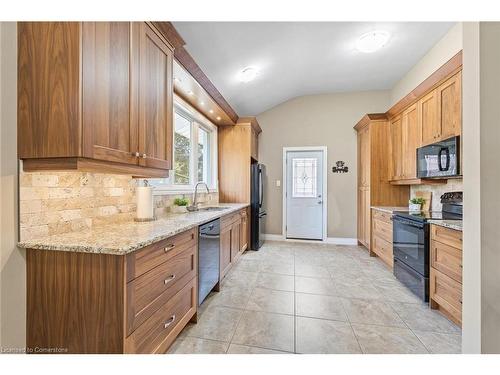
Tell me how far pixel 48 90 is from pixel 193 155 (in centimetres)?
236

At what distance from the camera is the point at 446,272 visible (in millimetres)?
2098

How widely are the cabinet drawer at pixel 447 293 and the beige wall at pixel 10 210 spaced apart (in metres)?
3.05

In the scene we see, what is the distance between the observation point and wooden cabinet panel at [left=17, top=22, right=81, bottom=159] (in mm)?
1191

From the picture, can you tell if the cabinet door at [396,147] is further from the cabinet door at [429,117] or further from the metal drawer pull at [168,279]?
the metal drawer pull at [168,279]

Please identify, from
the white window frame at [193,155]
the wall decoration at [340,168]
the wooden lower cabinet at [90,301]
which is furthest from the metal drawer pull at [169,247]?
the wall decoration at [340,168]

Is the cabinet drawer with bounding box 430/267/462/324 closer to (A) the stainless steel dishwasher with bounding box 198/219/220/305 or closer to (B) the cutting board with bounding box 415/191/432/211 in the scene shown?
(B) the cutting board with bounding box 415/191/432/211

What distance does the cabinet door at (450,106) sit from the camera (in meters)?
2.49

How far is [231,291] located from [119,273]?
5.62ft

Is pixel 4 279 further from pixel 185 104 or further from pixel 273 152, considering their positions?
pixel 273 152

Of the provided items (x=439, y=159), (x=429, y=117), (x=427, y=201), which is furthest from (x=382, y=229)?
(x=429, y=117)

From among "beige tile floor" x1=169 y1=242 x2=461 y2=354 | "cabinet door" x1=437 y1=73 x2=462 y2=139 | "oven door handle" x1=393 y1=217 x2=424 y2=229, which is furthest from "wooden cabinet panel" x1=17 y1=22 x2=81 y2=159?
"cabinet door" x1=437 y1=73 x2=462 y2=139

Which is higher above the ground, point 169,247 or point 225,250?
point 169,247

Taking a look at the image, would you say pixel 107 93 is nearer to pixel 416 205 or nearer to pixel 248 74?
pixel 248 74

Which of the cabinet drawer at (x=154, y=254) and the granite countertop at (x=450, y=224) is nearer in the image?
the cabinet drawer at (x=154, y=254)
